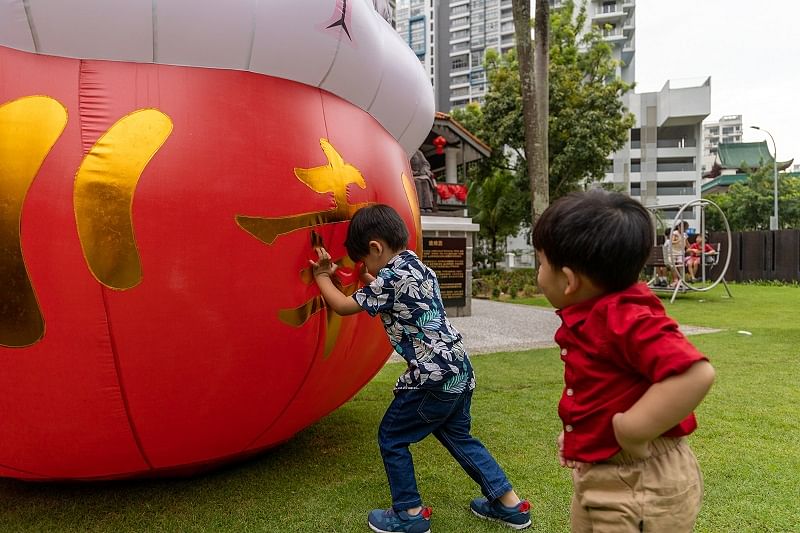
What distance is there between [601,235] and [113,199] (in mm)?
1742

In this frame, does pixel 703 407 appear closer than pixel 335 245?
No

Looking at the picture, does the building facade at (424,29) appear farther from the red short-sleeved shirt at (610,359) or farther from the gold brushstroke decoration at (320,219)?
the red short-sleeved shirt at (610,359)

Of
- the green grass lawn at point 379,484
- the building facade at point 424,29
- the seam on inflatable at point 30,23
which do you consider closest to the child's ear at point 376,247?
the green grass lawn at point 379,484

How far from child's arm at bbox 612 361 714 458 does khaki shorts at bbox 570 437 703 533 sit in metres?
0.14

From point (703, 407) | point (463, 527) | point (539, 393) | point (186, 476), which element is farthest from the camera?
point (539, 393)

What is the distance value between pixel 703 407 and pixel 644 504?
3481 mm

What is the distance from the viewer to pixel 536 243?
1.46m

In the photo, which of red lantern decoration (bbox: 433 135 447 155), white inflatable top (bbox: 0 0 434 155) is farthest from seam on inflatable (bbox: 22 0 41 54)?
red lantern decoration (bbox: 433 135 447 155)

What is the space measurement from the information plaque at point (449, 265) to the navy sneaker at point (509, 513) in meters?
7.92

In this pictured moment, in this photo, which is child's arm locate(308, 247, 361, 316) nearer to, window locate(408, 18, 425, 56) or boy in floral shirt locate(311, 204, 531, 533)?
boy in floral shirt locate(311, 204, 531, 533)

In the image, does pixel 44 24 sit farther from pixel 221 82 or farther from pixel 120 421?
pixel 120 421

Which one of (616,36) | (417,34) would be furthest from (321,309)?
(417,34)

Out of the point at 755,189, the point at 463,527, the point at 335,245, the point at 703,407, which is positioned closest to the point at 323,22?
the point at 335,245

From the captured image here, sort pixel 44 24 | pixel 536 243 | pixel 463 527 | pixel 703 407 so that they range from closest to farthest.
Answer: pixel 536 243 → pixel 44 24 → pixel 463 527 → pixel 703 407
